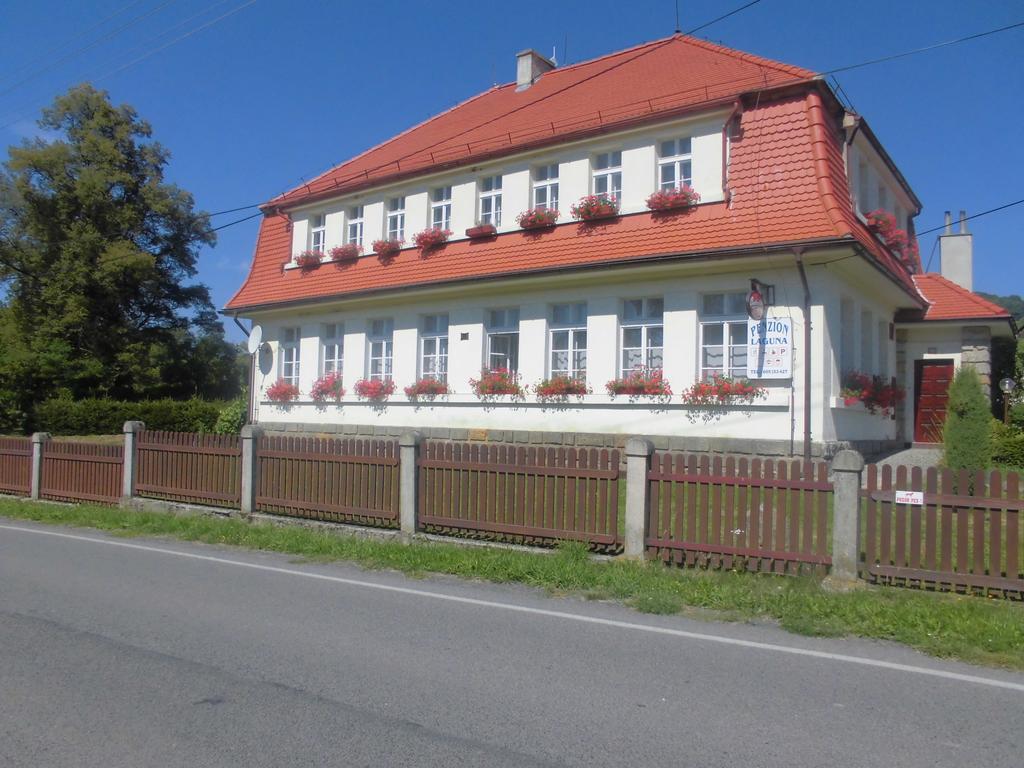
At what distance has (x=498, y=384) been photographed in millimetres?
18391

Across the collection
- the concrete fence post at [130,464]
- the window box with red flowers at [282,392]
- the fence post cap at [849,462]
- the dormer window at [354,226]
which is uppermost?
the dormer window at [354,226]

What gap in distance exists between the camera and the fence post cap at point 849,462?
8.09 meters

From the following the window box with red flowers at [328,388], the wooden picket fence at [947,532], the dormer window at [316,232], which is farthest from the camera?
the dormer window at [316,232]

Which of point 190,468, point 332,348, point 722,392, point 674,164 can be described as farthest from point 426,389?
point 674,164

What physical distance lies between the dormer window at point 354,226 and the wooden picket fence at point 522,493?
40.1 feet

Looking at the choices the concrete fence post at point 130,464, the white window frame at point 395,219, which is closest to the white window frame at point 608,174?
the white window frame at point 395,219

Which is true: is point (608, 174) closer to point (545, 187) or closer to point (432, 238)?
point (545, 187)

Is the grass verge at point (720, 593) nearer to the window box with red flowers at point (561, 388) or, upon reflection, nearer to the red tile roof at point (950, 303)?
the window box with red flowers at point (561, 388)

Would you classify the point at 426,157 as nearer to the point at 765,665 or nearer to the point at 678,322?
the point at 678,322

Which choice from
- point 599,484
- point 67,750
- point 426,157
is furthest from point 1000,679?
point 426,157

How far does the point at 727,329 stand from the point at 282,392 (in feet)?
41.2

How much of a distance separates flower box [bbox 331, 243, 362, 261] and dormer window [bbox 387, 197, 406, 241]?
89 cm

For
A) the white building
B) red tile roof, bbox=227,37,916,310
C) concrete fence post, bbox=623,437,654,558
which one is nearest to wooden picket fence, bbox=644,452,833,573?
concrete fence post, bbox=623,437,654,558

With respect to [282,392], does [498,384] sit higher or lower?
higher
